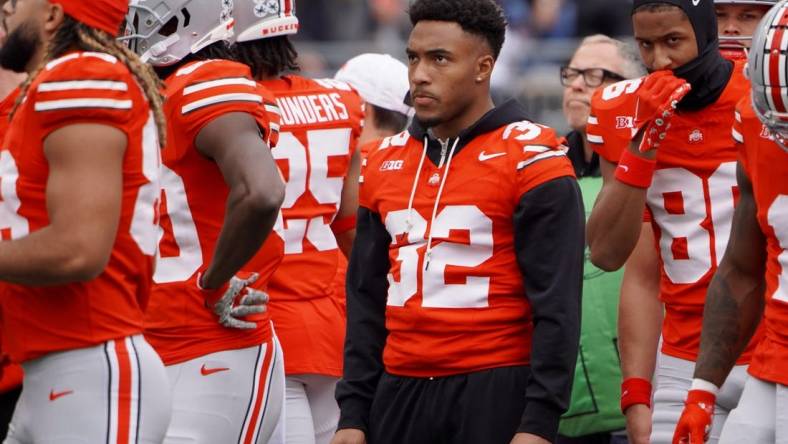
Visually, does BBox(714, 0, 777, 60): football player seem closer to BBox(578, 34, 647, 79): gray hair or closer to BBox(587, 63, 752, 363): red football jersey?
BBox(587, 63, 752, 363): red football jersey

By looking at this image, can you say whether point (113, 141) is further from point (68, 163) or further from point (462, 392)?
point (462, 392)

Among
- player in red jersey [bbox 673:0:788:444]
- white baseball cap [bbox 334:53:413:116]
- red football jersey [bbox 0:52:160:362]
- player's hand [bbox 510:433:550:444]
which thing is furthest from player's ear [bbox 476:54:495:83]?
white baseball cap [bbox 334:53:413:116]

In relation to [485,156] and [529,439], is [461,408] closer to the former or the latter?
[529,439]

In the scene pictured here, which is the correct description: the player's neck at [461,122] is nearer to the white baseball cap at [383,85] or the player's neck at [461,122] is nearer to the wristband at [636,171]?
the wristband at [636,171]

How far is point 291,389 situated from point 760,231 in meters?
2.00

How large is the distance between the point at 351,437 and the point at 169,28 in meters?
1.45

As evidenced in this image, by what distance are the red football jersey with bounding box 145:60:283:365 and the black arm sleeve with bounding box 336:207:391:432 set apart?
0.34 meters

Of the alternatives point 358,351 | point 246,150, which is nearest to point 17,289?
point 246,150

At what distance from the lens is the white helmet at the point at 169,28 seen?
509 cm

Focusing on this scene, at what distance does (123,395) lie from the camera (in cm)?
396

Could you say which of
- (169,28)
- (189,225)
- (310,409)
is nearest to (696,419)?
(189,225)

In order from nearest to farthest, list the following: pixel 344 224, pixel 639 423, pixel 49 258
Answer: pixel 49 258 → pixel 639 423 → pixel 344 224

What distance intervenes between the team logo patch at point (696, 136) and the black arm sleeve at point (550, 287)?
0.82 m

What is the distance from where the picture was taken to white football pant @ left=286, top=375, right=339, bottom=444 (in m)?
5.76
